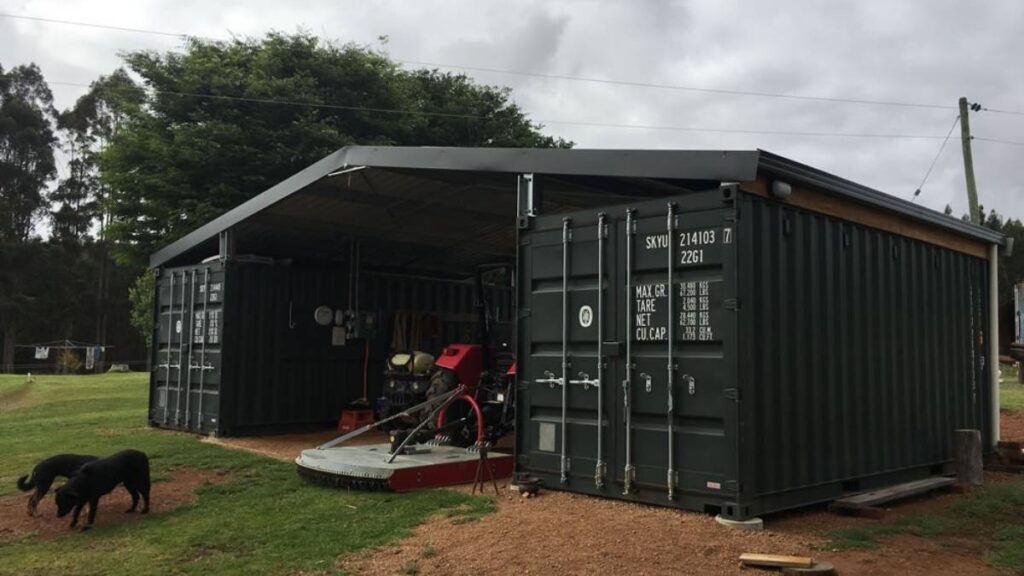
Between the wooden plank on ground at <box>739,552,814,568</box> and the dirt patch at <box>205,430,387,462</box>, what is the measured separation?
22.2ft

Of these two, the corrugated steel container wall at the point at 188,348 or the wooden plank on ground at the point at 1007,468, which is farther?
the corrugated steel container wall at the point at 188,348

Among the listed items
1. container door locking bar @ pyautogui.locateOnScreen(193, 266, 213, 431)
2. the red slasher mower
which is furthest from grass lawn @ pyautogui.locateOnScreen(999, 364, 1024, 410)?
container door locking bar @ pyautogui.locateOnScreen(193, 266, 213, 431)

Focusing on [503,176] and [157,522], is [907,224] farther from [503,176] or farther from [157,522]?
[157,522]

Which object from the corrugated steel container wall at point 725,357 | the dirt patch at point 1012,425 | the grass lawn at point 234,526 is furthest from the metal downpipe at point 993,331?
the grass lawn at point 234,526

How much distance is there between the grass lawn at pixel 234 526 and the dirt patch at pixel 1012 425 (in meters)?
9.10

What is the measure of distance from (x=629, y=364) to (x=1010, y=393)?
16.5 metres

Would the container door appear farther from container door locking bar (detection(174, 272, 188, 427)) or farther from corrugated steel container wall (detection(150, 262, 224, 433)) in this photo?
container door locking bar (detection(174, 272, 188, 427))

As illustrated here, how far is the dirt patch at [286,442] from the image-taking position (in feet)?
36.6

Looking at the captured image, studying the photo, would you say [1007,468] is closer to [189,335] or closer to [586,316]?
[586,316]

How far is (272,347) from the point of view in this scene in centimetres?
1323

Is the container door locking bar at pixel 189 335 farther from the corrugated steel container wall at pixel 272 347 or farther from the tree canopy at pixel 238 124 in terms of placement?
the tree canopy at pixel 238 124

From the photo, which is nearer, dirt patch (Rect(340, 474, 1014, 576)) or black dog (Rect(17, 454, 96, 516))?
dirt patch (Rect(340, 474, 1014, 576))

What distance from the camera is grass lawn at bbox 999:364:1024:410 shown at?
15.9 metres

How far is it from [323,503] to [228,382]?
5673 millimetres
